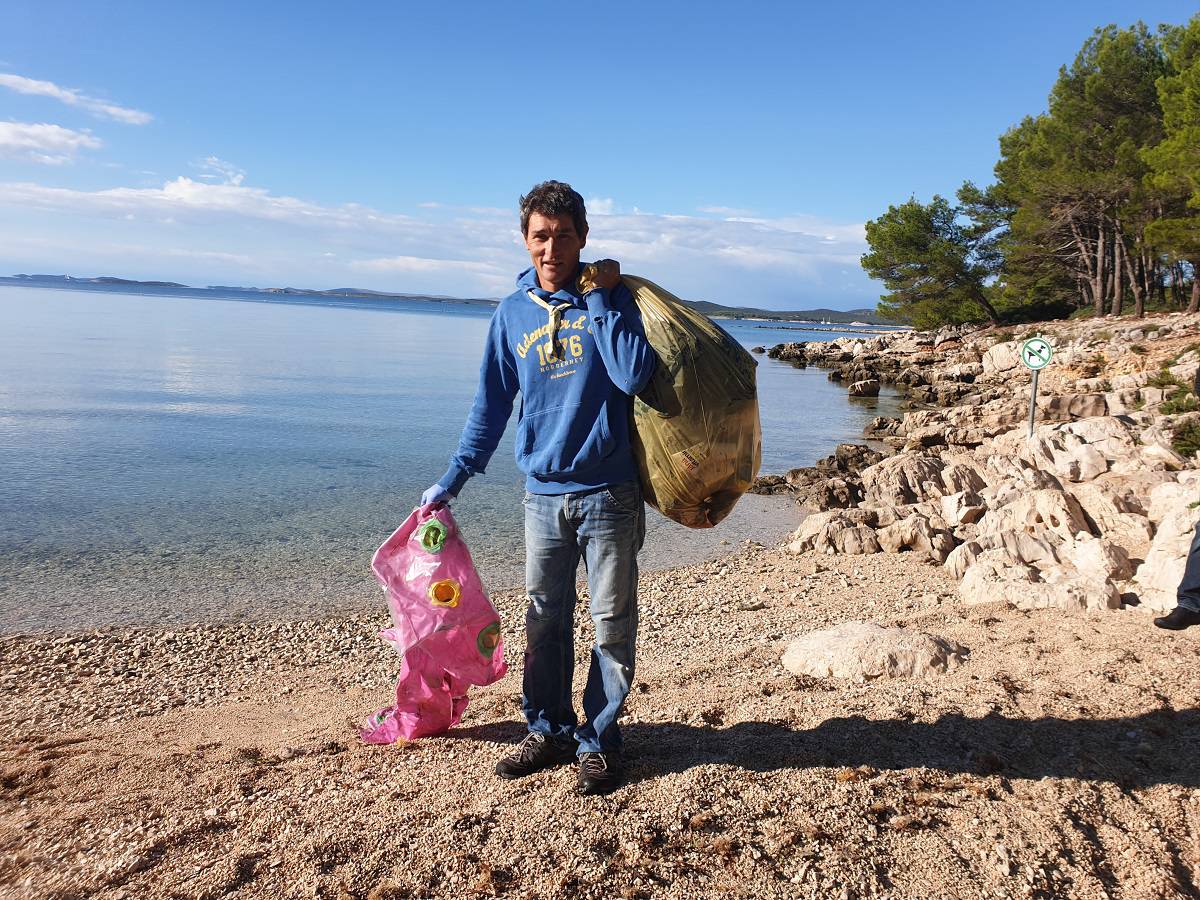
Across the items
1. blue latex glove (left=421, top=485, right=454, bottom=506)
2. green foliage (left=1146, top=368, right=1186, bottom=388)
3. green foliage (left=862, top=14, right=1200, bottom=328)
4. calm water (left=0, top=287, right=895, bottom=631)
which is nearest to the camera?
blue latex glove (left=421, top=485, right=454, bottom=506)

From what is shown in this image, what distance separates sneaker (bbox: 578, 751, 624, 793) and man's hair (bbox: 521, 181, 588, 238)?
6.58 feet

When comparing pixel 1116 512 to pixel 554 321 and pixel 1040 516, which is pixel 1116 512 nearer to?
pixel 1040 516

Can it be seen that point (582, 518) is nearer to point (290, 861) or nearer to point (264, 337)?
point (290, 861)

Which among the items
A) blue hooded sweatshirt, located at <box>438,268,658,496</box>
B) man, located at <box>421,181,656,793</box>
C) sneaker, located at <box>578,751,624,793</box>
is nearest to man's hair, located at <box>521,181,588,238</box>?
man, located at <box>421,181,656,793</box>

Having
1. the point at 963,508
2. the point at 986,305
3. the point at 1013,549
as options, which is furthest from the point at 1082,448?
the point at 986,305

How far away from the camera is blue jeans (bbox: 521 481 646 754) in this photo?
10.1 feet

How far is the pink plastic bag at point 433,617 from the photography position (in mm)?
3578

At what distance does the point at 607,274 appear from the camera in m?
3.12

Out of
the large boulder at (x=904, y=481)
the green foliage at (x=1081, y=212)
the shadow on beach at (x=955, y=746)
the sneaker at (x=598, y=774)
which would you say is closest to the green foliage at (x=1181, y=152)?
the green foliage at (x=1081, y=212)

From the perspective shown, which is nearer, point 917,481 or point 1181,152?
point 917,481

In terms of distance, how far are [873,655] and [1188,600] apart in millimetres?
1851

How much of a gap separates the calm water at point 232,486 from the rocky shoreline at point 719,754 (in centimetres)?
117

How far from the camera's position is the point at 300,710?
5.18 meters

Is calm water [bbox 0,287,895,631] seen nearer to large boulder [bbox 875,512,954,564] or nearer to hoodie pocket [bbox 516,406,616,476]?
large boulder [bbox 875,512,954,564]
